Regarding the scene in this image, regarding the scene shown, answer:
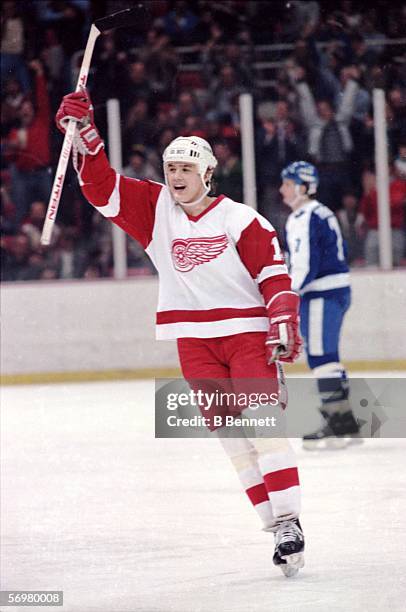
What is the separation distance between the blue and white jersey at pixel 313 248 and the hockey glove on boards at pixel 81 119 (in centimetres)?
226

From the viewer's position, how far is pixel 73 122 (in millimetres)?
3303

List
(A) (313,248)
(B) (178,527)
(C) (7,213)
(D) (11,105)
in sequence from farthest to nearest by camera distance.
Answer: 1. (D) (11,105)
2. (C) (7,213)
3. (A) (313,248)
4. (B) (178,527)

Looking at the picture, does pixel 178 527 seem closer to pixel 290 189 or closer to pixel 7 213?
pixel 290 189

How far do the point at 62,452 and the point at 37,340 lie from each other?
252 cm

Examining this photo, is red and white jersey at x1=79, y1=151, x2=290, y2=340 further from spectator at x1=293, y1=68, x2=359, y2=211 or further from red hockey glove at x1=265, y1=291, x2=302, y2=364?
spectator at x1=293, y1=68, x2=359, y2=211

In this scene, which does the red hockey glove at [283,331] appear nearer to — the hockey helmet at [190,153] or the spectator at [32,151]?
the hockey helmet at [190,153]

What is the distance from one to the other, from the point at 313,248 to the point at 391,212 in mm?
2477

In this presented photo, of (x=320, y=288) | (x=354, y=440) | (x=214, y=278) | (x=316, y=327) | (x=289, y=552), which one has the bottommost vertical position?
(x=354, y=440)

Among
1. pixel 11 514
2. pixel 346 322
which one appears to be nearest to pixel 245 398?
pixel 11 514

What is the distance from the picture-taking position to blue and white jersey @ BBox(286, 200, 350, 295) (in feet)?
18.3

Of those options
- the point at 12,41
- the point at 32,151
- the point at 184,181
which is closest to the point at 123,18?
the point at 184,181

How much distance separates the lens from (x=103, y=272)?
Answer: 323 inches

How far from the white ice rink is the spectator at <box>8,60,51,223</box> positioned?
6.62 feet

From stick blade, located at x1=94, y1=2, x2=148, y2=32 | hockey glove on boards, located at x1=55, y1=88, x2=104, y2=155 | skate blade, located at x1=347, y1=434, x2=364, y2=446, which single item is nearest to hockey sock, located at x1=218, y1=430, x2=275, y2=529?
hockey glove on boards, located at x1=55, y1=88, x2=104, y2=155
